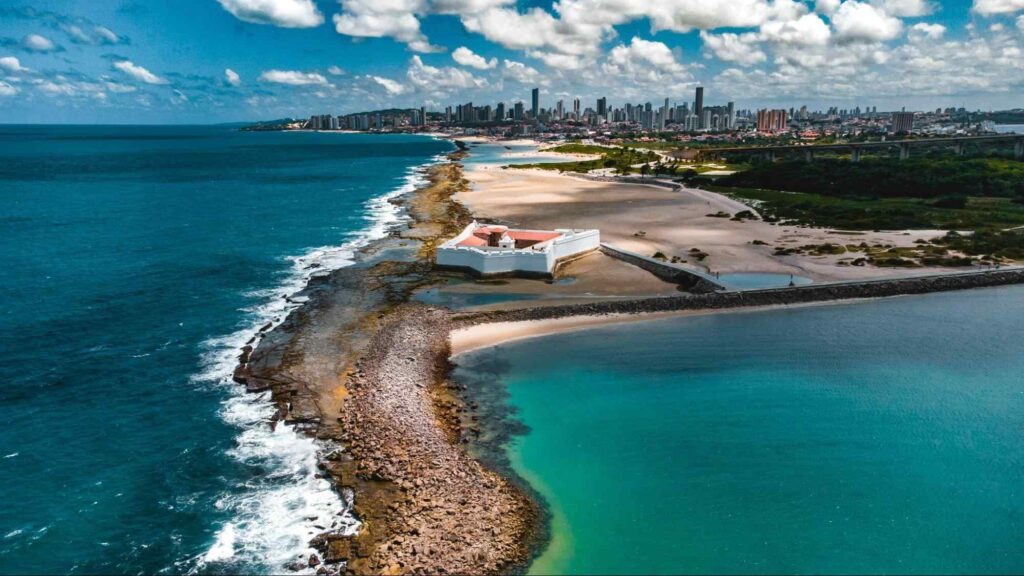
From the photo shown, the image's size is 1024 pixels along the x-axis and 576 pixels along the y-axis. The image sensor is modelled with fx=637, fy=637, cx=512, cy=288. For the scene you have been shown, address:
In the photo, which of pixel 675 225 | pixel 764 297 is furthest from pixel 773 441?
pixel 675 225


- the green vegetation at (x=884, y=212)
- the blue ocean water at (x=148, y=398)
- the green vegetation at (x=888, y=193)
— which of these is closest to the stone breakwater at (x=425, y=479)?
the blue ocean water at (x=148, y=398)

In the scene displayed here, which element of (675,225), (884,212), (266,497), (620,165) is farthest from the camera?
(620,165)

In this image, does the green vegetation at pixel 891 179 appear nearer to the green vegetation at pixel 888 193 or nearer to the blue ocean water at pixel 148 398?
the green vegetation at pixel 888 193

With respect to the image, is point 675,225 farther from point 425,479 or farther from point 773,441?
point 425,479

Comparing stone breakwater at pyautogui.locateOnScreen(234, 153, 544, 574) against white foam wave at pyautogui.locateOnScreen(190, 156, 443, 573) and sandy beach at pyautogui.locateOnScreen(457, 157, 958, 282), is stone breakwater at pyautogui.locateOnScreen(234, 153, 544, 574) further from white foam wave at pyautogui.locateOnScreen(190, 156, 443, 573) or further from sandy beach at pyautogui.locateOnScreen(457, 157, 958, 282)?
sandy beach at pyautogui.locateOnScreen(457, 157, 958, 282)

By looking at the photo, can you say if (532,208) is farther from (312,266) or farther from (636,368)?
(636,368)

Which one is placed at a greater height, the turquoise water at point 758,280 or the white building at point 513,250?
→ the white building at point 513,250

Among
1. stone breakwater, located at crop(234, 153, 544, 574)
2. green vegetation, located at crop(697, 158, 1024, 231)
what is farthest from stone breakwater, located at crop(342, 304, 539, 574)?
green vegetation, located at crop(697, 158, 1024, 231)

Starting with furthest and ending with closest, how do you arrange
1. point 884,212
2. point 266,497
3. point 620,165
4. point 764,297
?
point 620,165 → point 884,212 → point 764,297 → point 266,497
